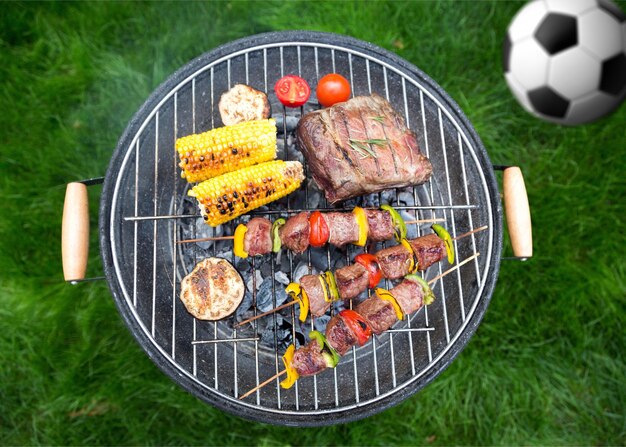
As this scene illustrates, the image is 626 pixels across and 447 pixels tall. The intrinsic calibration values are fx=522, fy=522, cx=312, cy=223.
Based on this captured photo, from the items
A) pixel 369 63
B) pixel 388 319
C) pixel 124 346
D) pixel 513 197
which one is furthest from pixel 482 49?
pixel 124 346

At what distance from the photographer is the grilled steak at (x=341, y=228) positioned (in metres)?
3.74

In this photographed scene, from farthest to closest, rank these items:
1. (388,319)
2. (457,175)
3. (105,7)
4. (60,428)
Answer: (105,7) → (60,428) → (457,175) → (388,319)

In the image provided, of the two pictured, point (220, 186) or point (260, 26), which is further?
point (260, 26)

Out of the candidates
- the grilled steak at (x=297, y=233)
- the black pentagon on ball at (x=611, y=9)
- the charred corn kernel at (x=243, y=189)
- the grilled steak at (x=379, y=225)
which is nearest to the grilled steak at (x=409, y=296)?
the grilled steak at (x=379, y=225)

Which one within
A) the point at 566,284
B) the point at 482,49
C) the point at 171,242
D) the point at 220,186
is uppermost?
the point at 482,49

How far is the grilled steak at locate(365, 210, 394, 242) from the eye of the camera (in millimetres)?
3809

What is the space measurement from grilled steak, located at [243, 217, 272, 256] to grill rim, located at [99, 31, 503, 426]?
96cm

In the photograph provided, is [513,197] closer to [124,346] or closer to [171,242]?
[171,242]

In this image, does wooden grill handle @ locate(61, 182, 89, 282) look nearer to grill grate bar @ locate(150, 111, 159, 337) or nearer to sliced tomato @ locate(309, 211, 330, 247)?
grill grate bar @ locate(150, 111, 159, 337)

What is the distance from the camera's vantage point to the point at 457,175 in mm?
4238

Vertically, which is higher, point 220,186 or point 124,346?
point 220,186

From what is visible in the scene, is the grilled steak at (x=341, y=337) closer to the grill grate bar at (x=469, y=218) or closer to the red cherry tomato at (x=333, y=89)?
the grill grate bar at (x=469, y=218)

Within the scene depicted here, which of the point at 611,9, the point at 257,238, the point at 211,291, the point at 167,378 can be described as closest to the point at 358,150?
the point at 257,238

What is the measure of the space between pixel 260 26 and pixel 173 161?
1961 millimetres
